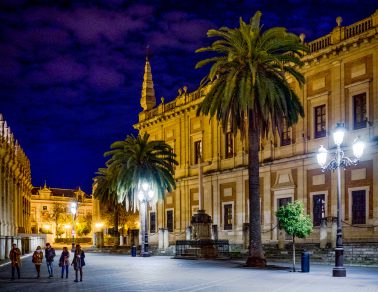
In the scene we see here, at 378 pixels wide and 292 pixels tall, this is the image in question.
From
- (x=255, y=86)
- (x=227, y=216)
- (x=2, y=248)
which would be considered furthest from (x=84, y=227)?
(x=255, y=86)

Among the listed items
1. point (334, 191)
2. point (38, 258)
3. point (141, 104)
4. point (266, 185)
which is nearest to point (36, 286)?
point (38, 258)

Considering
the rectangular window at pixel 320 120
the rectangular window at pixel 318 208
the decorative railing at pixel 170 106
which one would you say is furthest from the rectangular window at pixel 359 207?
the decorative railing at pixel 170 106

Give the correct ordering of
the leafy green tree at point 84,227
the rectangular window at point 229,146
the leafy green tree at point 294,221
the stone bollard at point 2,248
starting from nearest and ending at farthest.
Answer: the leafy green tree at point 294,221 < the stone bollard at point 2,248 < the rectangular window at point 229,146 < the leafy green tree at point 84,227

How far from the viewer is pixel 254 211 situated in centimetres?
2873

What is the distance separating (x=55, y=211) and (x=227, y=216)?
77.0 m

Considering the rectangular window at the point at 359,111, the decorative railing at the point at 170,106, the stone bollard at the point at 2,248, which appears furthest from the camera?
the decorative railing at the point at 170,106

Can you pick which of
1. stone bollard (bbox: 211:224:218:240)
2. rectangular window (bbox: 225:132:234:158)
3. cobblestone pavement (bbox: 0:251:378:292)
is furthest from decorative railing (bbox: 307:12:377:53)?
cobblestone pavement (bbox: 0:251:378:292)

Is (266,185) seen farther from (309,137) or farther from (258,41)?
(258,41)

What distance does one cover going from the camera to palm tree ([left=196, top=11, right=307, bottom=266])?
28594mm

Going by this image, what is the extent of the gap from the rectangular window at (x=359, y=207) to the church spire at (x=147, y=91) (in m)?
31.6

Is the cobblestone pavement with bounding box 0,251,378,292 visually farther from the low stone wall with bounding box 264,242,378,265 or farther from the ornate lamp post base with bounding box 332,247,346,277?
the low stone wall with bounding box 264,242,378,265

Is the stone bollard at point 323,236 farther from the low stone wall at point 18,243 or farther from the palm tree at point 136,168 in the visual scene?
the low stone wall at point 18,243

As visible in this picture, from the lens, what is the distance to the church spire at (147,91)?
63.2 m

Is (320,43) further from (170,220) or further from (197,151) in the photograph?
(170,220)
